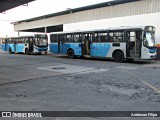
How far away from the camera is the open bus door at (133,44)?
20344mm

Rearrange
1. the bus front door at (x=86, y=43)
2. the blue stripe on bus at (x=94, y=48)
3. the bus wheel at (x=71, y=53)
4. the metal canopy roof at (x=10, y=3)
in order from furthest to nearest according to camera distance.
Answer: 1. the bus wheel at (x=71, y=53)
2. the bus front door at (x=86, y=43)
3. the blue stripe on bus at (x=94, y=48)
4. the metal canopy roof at (x=10, y=3)

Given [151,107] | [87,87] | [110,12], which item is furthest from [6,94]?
[110,12]

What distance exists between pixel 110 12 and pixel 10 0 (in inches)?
594

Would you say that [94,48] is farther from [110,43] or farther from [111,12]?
[111,12]

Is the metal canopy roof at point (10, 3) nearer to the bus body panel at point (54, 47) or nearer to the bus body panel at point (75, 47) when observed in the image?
the bus body panel at point (75, 47)

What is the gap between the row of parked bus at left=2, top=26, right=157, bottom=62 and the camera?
20.3 metres

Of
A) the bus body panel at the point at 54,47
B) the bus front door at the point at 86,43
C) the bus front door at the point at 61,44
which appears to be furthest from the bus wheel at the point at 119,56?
the bus body panel at the point at 54,47

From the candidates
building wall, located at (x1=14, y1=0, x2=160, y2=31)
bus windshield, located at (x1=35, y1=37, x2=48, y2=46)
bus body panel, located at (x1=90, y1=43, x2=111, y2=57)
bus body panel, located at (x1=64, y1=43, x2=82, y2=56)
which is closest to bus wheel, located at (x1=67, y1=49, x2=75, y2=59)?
bus body panel, located at (x1=64, y1=43, x2=82, y2=56)

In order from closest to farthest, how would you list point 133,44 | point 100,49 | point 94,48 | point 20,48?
point 133,44 < point 100,49 < point 94,48 < point 20,48

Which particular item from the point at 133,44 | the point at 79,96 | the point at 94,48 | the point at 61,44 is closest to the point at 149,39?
the point at 133,44

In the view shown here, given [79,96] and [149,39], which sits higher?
[149,39]

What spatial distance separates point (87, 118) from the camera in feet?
19.7

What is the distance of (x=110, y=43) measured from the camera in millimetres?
22594

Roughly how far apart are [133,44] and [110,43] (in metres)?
2.45
